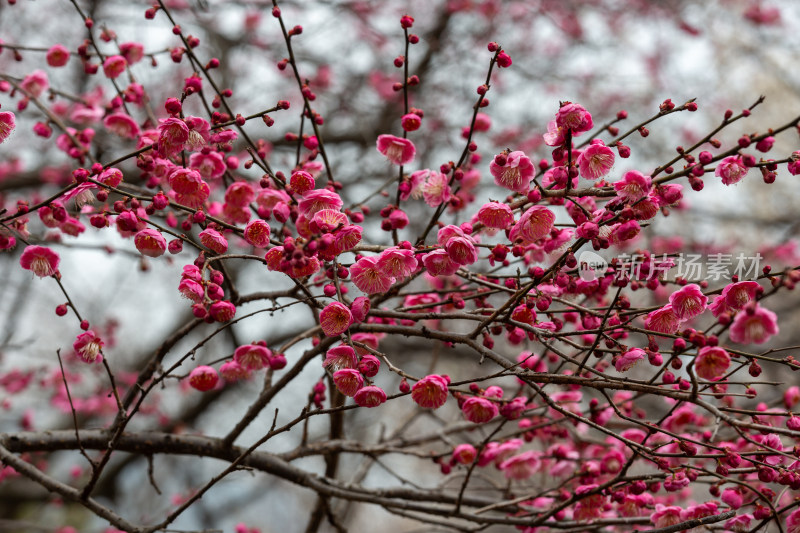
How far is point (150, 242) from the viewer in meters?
1.91

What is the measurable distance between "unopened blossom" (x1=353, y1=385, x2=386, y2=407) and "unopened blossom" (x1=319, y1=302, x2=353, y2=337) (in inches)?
6.9

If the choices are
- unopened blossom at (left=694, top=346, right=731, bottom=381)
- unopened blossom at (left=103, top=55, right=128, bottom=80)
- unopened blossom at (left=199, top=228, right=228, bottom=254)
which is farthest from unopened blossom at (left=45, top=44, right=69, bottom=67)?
unopened blossom at (left=694, top=346, right=731, bottom=381)

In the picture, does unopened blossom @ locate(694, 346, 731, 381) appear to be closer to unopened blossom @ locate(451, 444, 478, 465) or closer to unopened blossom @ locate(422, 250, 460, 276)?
unopened blossom @ locate(422, 250, 460, 276)

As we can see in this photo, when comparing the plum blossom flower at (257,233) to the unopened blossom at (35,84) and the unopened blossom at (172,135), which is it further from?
the unopened blossom at (35,84)

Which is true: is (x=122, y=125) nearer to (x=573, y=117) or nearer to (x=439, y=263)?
(x=439, y=263)

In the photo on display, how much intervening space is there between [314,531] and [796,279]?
223 centimetres

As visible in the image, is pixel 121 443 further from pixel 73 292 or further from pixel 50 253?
pixel 73 292

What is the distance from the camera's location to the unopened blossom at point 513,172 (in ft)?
6.37

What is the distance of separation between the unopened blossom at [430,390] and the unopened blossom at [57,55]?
7.86 ft

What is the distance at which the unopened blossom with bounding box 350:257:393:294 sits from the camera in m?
1.87

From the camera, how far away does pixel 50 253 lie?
204 cm

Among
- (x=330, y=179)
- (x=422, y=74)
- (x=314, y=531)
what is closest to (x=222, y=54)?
(x=422, y=74)

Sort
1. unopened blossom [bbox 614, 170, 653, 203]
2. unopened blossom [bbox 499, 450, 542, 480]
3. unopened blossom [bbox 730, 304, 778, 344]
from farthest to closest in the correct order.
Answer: unopened blossom [bbox 499, 450, 542, 480]
unopened blossom [bbox 614, 170, 653, 203]
unopened blossom [bbox 730, 304, 778, 344]

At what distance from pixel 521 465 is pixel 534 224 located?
120 cm
